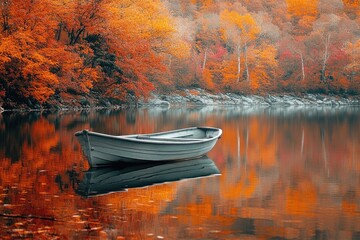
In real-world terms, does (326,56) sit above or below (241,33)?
below

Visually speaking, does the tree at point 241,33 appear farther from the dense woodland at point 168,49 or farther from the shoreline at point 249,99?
the shoreline at point 249,99

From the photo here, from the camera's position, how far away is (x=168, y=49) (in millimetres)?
58688

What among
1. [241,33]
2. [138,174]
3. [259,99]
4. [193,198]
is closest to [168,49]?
[241,33]

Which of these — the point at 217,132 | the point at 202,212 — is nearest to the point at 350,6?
the point at 217,132

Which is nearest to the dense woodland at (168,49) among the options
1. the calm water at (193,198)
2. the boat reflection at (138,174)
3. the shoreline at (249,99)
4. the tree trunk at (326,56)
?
the tree trunk at (326,56)

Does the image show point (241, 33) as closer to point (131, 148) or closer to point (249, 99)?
point (249, 99)

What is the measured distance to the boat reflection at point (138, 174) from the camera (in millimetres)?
14805

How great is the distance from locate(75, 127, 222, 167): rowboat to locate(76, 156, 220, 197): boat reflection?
0.76 ft

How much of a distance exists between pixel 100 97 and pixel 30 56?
1355cm

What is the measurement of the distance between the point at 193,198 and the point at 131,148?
5249 mm

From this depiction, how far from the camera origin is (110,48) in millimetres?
51844

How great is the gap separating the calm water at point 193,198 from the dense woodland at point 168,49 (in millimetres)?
20104

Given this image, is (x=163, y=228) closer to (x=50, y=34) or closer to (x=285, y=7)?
(x=50, y=34)

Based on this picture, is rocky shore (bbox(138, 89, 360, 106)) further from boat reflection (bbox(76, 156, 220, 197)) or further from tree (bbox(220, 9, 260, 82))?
boat reflection (bbox(76, 156, 220, 197))
